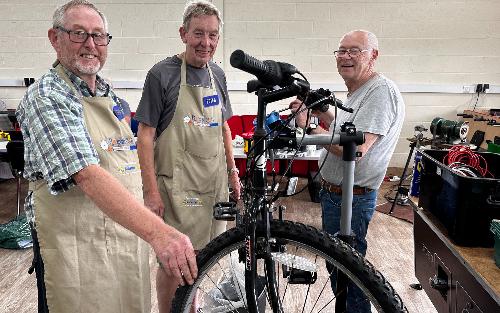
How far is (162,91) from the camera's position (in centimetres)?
158

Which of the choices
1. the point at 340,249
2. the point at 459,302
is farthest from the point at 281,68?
the point at 459,302

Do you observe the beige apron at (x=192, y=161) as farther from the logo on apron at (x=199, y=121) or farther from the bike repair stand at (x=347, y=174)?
the bike repair stand at (x=347, y=174)

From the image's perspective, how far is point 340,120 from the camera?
5.64 ft

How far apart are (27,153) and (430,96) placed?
5.43 m

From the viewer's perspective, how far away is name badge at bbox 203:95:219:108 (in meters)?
1.66

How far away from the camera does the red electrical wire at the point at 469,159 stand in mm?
1524

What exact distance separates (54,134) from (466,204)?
1200mm

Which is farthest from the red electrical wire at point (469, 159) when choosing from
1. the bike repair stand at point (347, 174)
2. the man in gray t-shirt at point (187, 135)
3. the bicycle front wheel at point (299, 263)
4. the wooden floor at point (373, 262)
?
the wooden floor at point (373, 262)

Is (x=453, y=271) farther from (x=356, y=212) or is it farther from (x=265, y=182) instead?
(x=265, y=182)

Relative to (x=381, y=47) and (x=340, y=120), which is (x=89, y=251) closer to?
(x=340, y=120)

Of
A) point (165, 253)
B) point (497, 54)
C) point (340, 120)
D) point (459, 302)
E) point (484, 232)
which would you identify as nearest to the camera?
point (165, 253)

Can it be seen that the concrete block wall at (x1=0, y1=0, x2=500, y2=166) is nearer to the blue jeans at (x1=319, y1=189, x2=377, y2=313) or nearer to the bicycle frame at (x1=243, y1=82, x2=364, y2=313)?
the blue jeans at (x1=319, y1=189, x2=377, y2=313)

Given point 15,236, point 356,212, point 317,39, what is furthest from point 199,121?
point 317,39

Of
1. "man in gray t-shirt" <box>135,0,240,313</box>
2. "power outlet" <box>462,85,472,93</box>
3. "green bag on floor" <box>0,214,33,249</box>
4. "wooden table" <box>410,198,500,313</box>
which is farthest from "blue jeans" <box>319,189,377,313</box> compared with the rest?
"power outlet" <box>462,85,472,93</box>
